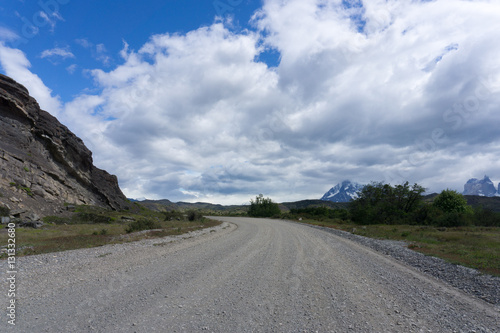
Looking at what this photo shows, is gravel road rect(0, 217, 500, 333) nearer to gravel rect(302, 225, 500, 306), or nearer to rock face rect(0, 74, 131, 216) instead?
gravel rect(302, 225, 500, 306)

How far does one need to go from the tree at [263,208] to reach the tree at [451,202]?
4294cm

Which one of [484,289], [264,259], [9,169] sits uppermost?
[9,169]

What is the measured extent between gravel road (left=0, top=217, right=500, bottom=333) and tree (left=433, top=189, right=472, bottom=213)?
4988 centimetres

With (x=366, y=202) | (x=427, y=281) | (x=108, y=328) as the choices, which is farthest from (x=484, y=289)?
Answer: (x=366, y=202)

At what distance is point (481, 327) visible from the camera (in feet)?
15.6

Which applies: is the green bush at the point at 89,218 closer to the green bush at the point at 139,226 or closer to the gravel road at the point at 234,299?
the green bush at the point at 139,226

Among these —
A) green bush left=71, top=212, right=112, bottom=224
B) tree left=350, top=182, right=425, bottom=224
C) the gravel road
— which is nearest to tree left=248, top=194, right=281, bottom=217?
tree left=350, top=182, right=425, bottom=224

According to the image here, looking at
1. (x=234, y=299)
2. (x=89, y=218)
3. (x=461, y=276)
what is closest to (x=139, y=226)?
(x=89, y=218)

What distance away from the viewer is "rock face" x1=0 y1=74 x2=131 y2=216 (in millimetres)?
29011

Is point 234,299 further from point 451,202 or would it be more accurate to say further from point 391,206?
point 451,202

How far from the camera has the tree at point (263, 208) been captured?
275 ft

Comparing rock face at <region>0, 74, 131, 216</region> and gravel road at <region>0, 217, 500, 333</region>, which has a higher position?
rock face at <region>0, 74, 131, 216</region>

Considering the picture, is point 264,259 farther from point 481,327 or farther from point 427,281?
point 481,327

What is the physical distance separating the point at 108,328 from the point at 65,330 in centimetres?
61
